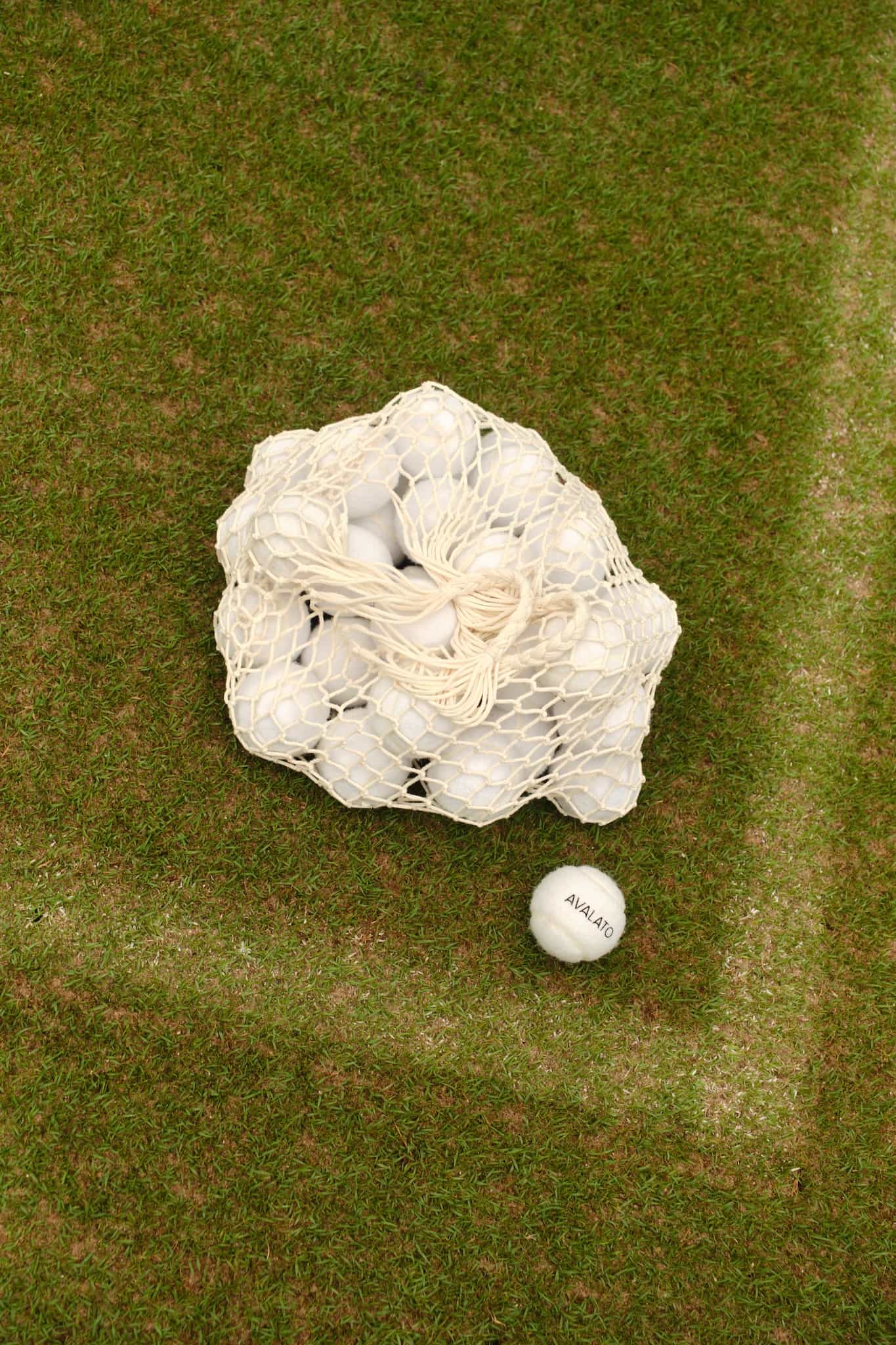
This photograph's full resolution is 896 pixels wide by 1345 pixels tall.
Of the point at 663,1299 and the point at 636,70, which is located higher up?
the point at 636,70

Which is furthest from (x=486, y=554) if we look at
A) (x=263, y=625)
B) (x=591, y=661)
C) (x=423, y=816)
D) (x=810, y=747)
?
(x=810, y=747)

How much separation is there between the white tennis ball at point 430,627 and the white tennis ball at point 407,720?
67 mm

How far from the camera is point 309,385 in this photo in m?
1.68

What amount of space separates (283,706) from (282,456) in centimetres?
39

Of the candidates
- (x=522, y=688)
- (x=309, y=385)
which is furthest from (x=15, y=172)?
(x=522, y=688)

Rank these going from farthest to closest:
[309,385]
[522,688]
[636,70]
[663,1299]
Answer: [636,70]
[309,385]
[663,1299]
[522,688]

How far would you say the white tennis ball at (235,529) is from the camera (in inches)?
55.3

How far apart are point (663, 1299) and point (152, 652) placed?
4.33 feet

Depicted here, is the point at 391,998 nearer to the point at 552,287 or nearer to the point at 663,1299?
the point at 663,1299

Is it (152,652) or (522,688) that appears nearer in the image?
(522,688)

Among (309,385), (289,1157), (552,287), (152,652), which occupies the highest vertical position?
(552,287)

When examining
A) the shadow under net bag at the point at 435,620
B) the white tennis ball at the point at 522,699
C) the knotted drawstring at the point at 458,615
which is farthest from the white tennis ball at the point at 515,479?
the white tennis ball at the point at 522,699

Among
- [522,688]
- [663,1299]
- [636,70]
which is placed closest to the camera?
[522,688]

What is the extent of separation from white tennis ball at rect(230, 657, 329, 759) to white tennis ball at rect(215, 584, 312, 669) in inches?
0.9
